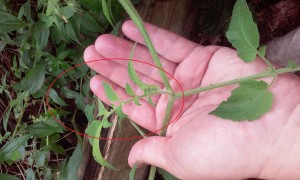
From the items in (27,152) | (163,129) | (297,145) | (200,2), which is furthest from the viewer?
(200,2)

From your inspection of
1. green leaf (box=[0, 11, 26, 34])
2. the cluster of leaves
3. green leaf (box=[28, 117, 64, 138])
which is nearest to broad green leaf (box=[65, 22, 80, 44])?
the cluster of leaves

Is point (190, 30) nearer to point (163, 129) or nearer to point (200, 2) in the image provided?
point (200, 2)

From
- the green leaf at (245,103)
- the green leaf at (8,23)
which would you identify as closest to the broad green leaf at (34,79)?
the green leaf at (8,23)

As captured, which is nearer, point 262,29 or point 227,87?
point 227,87

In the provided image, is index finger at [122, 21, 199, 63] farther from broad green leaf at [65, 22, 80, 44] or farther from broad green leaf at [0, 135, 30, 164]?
broad green leaf at [0, 135, 30, 164]

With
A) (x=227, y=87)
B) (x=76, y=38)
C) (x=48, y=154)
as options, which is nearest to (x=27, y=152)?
(x=48, y=154)

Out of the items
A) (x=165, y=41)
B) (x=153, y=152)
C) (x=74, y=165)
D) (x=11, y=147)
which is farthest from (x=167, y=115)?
(x=11, y=147)
